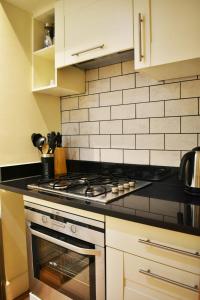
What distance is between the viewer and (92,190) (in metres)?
1.20

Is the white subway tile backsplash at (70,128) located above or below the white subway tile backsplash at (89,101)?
below

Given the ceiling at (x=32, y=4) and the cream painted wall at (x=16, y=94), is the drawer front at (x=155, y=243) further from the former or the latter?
the ceiling at (x=32, y=4)

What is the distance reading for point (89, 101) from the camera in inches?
71.2

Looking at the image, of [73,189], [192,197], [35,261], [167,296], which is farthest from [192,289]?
[35,261]

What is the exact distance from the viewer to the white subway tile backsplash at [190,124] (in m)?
1.34

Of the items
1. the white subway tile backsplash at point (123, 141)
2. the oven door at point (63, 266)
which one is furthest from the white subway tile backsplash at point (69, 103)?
the oven door at point (63, 266)

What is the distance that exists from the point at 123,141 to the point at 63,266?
89cm

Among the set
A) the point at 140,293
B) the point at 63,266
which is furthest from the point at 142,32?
the point at 63,266

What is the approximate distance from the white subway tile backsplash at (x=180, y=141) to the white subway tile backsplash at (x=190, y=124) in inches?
1.2

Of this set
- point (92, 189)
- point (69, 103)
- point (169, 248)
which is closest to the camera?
point (169, 248)

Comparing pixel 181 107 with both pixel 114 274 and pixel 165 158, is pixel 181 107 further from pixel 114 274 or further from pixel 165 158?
pixel 114 274

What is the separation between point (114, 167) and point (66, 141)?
1.75 feet

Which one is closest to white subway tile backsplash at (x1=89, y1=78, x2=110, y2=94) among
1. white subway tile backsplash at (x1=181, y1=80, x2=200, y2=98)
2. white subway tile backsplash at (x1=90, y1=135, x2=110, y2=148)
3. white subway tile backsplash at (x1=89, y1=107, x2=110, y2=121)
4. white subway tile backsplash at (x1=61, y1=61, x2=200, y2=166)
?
white subway tile backsplash at (x1=61, y1=61, x2=200, y2=166)

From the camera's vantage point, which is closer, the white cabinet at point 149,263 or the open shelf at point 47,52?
the white cabinet at point 149,263
